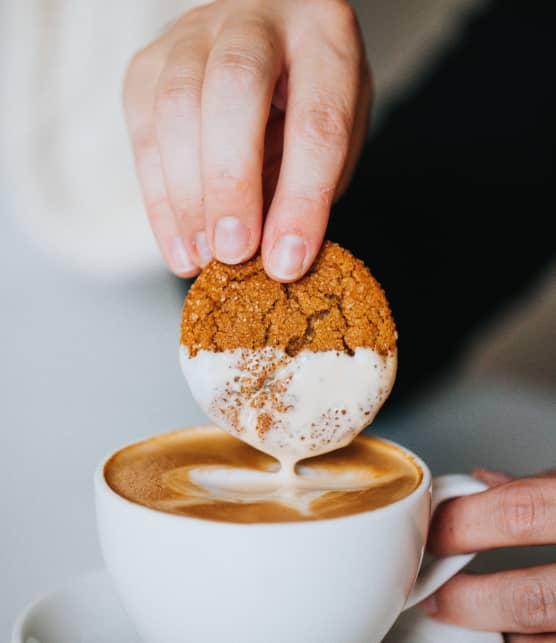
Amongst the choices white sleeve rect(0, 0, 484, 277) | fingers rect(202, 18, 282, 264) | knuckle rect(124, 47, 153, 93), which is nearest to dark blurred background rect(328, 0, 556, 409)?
white sleeve rect(0, 0, 484, 277)

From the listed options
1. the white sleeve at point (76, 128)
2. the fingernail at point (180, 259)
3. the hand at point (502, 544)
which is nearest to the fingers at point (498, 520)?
the hand at point (502, 544)

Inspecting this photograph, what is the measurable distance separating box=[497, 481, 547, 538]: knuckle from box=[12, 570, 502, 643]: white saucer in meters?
0.10

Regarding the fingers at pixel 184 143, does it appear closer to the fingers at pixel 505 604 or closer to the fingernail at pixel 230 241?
the fingernail at pixel 230 241

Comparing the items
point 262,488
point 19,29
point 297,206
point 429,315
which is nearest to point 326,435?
point 262,488

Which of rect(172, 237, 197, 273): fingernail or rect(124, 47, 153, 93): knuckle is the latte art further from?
rect(124, 47, 153, 93): knuckle

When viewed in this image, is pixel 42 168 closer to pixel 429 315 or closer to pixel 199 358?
pixel 429 315

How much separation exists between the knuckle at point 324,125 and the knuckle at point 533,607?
468mm

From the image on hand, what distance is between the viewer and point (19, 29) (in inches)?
83.4

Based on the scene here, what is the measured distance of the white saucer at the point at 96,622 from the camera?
631 millimetres

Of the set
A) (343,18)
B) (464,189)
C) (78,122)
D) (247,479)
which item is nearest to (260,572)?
(247,479)

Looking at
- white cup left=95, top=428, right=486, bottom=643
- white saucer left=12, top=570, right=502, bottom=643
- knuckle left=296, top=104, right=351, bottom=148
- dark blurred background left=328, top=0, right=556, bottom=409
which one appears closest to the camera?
white cup left=95, top=428, right=486, bottom=643

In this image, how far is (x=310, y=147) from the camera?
0.72 metres

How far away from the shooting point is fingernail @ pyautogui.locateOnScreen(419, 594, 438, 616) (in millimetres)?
703

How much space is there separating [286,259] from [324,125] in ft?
0.63
